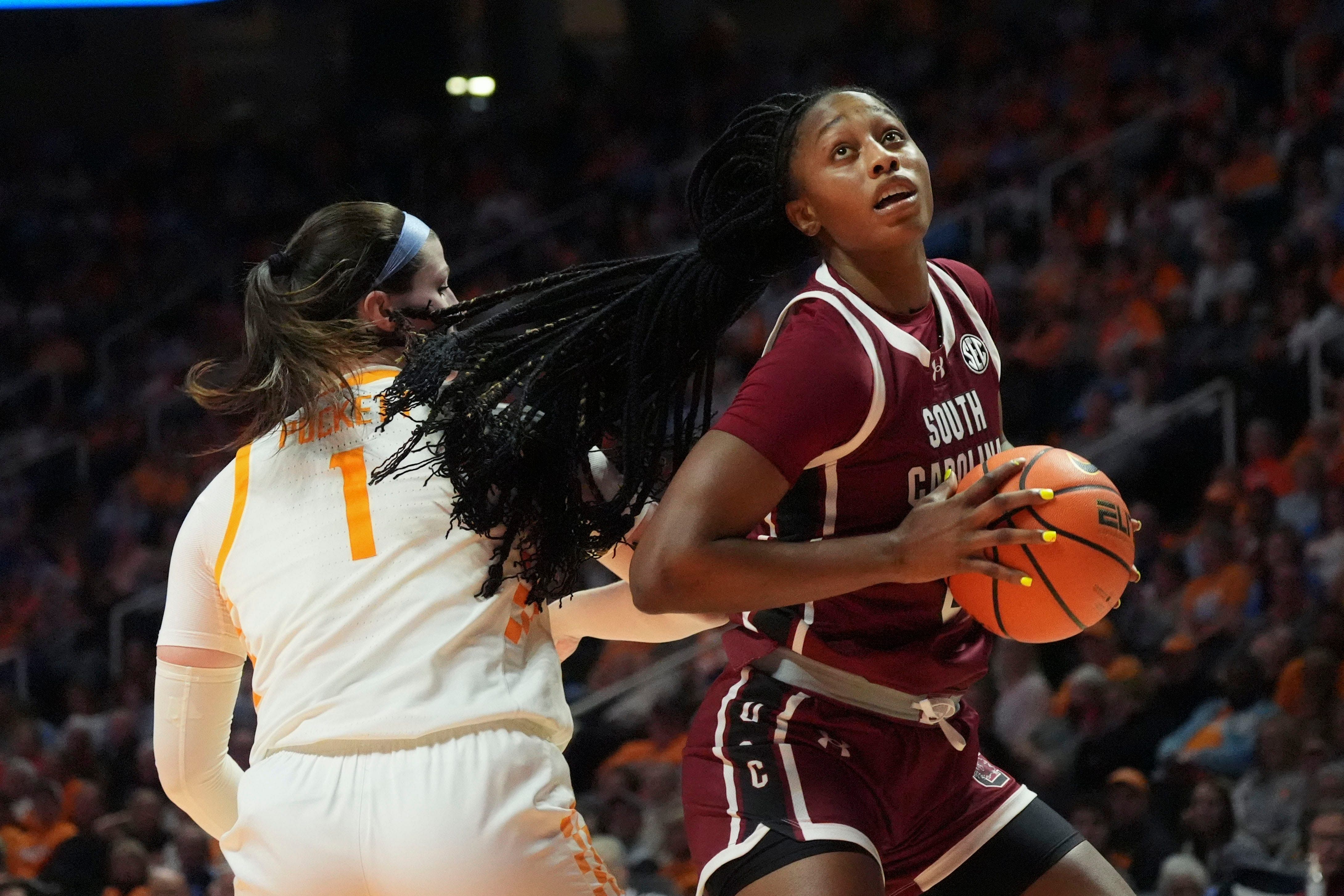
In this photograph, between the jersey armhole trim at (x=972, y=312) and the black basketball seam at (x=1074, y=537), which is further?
the jersey armhole trim at (x=972, y=312)

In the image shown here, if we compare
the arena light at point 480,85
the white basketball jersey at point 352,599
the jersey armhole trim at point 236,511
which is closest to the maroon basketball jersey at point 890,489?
the white basketball jersey at point 352,599

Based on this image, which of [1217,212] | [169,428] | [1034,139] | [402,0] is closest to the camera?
[1217,212]

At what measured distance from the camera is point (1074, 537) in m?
2.22

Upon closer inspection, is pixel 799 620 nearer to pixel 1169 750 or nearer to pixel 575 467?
pixel 575 467

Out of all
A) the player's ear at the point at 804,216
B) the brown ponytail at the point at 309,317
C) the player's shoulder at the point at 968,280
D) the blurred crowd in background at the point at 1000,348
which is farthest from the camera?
the blurred crowd in background at the point at 1000,348

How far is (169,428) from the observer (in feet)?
33.2

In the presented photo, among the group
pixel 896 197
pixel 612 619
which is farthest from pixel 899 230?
pixel 612 619

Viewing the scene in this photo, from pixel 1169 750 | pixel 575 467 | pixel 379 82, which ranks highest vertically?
pixel 575 467

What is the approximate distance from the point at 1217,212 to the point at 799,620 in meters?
5.91

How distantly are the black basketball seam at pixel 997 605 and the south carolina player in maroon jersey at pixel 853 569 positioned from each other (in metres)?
0.09

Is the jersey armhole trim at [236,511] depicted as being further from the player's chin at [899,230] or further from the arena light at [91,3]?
the arena light at [91,3]

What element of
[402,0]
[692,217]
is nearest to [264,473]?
[692,217]

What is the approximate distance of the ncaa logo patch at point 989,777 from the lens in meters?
2.62

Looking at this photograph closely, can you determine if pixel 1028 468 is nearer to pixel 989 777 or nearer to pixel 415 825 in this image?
pixel 989 777
